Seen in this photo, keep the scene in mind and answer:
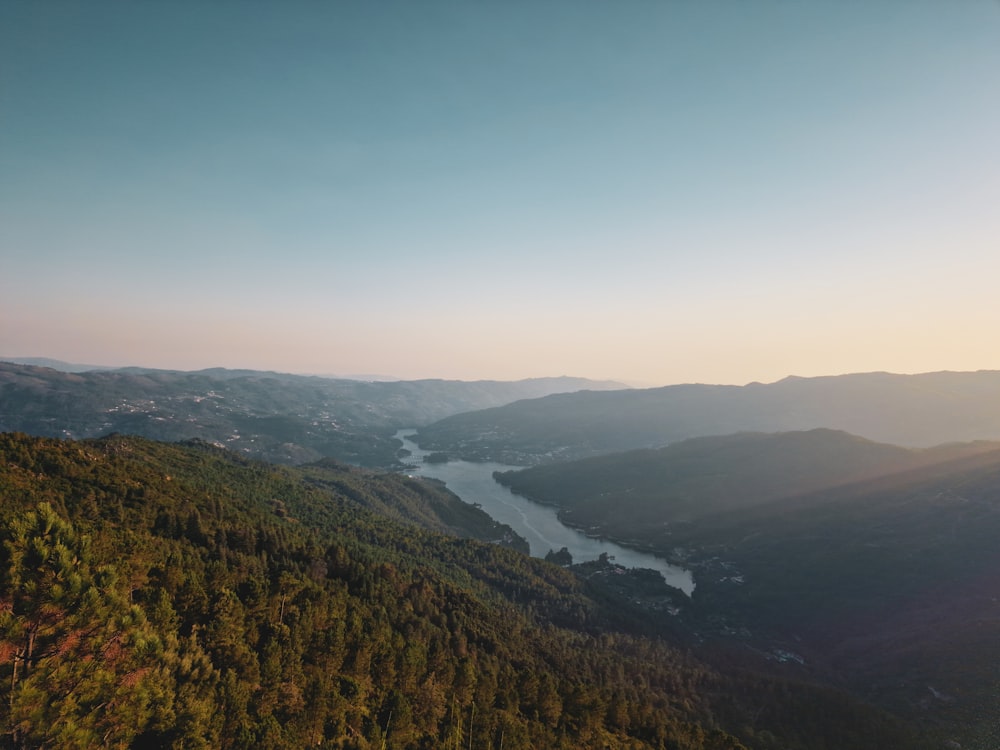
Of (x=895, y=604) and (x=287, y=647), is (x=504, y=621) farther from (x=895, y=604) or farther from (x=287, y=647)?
(x=895, y=604)

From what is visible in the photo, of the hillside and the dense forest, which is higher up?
the dense forest

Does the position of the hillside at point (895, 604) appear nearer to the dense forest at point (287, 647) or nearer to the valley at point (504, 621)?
the valley at point (504, 621)

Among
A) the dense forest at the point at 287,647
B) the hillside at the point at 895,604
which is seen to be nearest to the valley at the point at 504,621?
the dense forest at the point at 287,647

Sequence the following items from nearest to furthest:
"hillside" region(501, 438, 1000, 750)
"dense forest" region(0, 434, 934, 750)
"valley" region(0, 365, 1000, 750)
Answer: "dense forest" region(0, 434, 934, 750) → "valley" region(0, 365, 1000, 750) → "hillside" region(501, 438, 1000, 750)

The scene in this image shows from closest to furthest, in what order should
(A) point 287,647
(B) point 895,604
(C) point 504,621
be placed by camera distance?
(A) point 287,647
(C) point 504,621
(B) point 895,604

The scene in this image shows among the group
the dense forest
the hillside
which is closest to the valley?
the dense forest

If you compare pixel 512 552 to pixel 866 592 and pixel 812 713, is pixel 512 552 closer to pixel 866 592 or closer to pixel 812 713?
pixel 812 713

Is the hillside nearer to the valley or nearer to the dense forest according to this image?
the valley

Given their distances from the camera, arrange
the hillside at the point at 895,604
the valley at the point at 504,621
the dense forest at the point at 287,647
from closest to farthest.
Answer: the dense forest at the point at 287,647
the valley at the point at 504,621
the hillside at the point at 895,604

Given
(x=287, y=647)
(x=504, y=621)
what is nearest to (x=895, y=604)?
(x=504, y=621)
